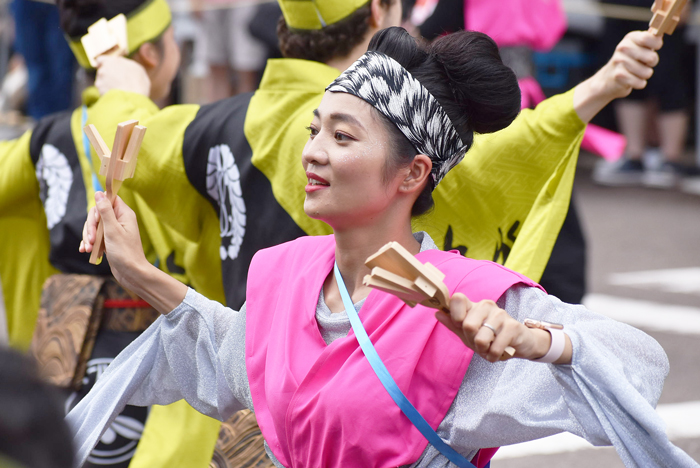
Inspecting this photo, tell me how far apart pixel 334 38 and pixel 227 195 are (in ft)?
1.73

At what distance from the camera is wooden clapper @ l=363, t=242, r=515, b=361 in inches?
56.6

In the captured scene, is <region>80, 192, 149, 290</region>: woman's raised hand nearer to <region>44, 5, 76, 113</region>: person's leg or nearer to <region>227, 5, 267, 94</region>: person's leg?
<region>227, 5, 267, 94</region>: person's leg

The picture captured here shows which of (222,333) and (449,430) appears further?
(222,333)

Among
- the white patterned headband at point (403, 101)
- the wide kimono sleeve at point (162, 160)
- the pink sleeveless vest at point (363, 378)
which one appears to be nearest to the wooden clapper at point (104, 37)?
the wide kimono sleeve at point (162, 160)

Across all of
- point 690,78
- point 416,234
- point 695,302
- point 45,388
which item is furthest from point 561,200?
point 690,78

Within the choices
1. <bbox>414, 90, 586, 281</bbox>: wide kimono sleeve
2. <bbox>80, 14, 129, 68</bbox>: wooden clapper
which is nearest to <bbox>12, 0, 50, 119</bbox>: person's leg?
<bbox>80, 14, 129, 68</bbox>: wooden clapper

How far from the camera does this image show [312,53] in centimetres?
272

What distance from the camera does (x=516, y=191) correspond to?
2.53 metres

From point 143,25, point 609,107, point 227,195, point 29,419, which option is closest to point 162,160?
point 227,195

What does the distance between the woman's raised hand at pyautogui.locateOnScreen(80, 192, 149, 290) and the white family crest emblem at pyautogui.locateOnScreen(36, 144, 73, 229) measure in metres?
1.03

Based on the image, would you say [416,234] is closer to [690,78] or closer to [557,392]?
[557,392]

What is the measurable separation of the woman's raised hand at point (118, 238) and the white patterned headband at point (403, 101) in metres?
0.52

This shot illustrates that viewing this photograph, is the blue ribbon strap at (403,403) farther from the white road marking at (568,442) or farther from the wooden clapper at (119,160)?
the white road marking at (568,442)

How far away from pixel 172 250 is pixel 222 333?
0.91m
